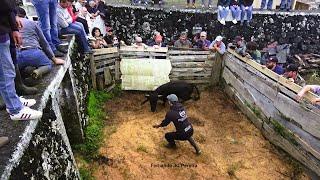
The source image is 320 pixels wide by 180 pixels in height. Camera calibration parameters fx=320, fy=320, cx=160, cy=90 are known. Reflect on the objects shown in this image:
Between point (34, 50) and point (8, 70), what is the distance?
1.72 meters

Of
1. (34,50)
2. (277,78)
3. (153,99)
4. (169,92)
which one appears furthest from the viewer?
(169,92)

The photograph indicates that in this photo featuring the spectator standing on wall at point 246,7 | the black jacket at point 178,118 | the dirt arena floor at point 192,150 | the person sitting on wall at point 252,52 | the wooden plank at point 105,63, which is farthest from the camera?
the spectator standing on wall at point 246,7

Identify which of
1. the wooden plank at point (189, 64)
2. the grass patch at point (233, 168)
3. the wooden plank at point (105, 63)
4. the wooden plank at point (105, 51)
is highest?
the wooden plank at point (105, 51)

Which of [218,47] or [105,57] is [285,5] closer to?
[218,47]

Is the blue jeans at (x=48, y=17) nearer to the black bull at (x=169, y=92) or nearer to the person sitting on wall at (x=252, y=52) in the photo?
the black bull at (x=169, y=92)

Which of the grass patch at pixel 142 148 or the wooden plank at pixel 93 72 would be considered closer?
the grass patch at pixel 142 148

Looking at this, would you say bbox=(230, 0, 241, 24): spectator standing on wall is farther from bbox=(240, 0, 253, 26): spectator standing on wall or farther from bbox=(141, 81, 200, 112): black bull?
bbox=(141, 81, 200, 112): black bull

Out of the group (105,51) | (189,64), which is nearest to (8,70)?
(105,51)

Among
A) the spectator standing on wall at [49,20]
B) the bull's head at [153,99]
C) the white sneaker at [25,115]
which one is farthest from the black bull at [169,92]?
the white sneaker at [25,115]

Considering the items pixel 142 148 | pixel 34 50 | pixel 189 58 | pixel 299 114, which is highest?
pixel 34 50

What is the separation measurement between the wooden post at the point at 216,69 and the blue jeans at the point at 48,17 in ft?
17.5

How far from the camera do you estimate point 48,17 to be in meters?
6.14

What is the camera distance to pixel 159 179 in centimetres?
680

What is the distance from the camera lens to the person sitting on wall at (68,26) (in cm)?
737
